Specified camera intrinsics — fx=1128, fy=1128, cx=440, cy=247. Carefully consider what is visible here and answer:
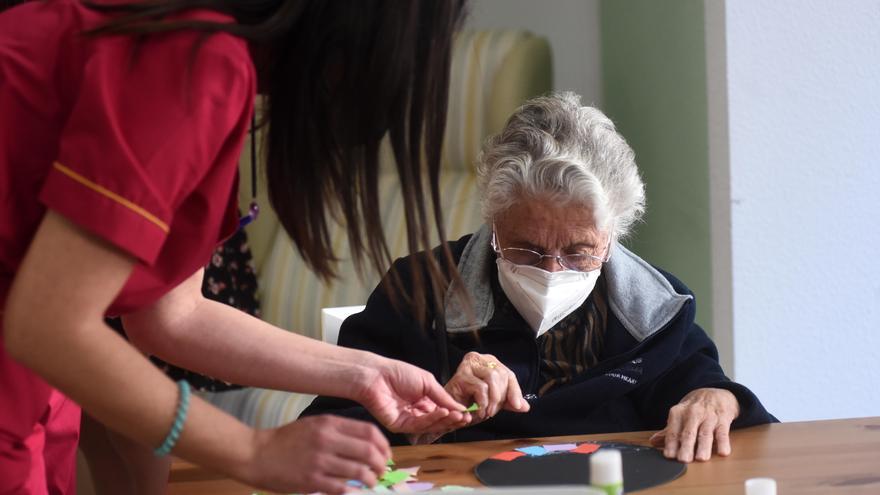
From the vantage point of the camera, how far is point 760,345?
265 cm

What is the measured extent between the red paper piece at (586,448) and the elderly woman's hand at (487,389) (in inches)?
4.7

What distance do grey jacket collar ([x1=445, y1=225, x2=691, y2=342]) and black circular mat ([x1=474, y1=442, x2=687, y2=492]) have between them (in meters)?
0.40

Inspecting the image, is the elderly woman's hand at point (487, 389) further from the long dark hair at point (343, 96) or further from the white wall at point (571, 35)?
the white wall at point (571, 35)

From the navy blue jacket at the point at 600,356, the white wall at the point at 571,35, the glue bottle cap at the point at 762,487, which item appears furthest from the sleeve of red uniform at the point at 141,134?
the white wall at the point at 571,35

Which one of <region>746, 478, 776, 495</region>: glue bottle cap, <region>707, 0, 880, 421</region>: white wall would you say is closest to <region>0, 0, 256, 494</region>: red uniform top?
<region>746, 478, 776, 495</region>: glue bottle cap

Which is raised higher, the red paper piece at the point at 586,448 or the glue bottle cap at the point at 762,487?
the glue bottle cap at the point at 762,487

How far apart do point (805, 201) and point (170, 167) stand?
2.01 meters

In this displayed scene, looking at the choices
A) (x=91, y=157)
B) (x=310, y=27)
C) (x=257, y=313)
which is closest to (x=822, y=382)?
(x=257, y=313)

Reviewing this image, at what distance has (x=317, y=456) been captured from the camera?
993mm

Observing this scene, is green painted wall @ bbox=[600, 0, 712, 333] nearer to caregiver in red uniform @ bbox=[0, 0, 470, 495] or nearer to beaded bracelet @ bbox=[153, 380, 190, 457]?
caregiver in red uniform @ bbox=[0, 0, 470, 495]

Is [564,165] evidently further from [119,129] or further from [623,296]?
[119,129]

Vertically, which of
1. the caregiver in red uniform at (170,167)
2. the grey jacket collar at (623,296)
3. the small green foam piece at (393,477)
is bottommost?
the small green foam piece at (393,477)

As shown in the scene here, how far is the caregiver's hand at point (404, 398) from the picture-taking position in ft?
4.63

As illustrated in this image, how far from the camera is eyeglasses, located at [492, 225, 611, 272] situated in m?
1.98
